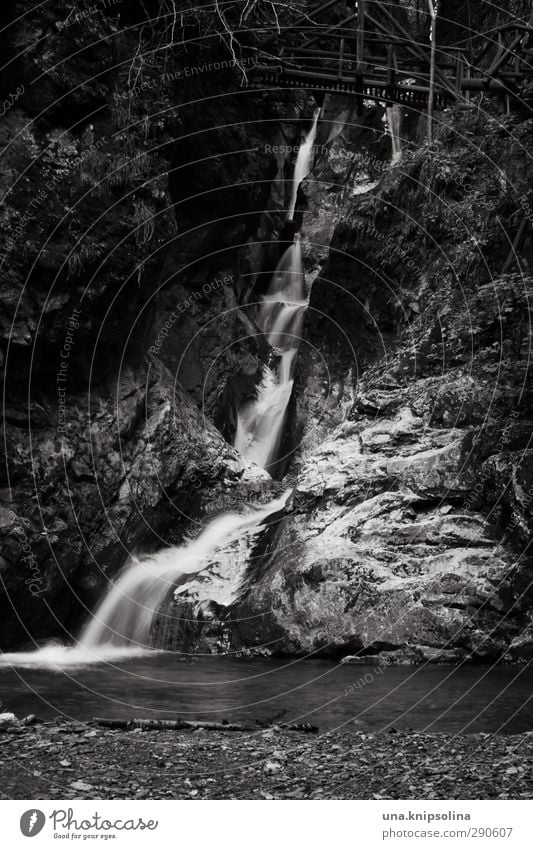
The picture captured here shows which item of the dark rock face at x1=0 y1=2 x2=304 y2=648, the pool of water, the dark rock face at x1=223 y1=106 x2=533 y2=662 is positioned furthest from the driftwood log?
the dark rock face at x1=0 y1=2 x2=304 y2=648

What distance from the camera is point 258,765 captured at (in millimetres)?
7473

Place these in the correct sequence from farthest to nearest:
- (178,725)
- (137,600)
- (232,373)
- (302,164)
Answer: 1. (302,164)
2. (232,373)
3. (137,600)
4. (178,725)

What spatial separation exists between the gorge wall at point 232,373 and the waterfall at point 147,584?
0.42 m

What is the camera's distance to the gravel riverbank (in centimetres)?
659

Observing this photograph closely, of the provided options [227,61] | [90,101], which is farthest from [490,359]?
[90,101]

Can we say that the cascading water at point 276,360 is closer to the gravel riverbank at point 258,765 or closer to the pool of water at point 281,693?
the pool of water at point 281,693

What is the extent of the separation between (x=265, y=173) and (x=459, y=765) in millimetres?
17208

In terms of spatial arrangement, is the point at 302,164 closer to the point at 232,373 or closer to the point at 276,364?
the point at 276,364

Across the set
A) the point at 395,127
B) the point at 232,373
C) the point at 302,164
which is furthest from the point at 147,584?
the point at 395,127

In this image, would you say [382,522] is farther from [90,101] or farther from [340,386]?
[90,101]

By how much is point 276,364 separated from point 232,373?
169cm

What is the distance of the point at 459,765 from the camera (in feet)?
24.6

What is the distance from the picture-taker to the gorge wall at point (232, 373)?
542 inches

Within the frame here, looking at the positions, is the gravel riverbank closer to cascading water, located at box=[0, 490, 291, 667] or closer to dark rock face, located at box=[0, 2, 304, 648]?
cascading water, located at box=[0, 490, 291, 667]
